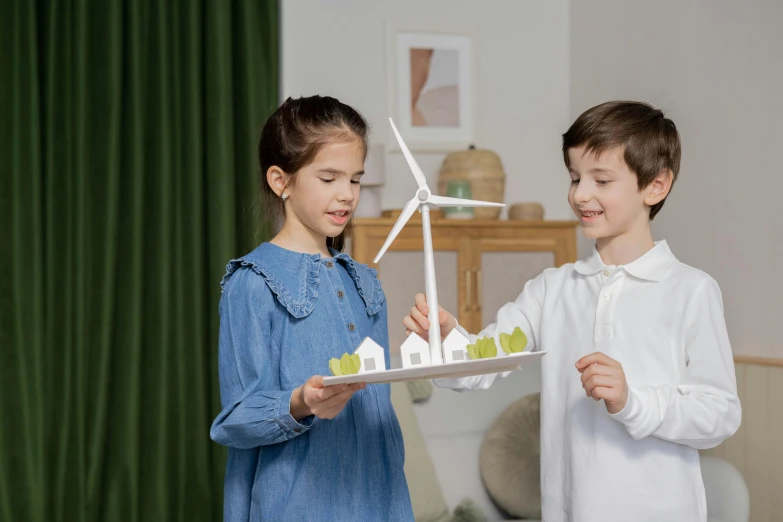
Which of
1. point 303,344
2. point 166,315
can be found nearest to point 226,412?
point 303,344

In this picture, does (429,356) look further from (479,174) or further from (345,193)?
(479,174)

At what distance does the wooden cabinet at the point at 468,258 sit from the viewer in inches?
159

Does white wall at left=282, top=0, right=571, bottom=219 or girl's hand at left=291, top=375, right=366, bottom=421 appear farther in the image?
white wall at left=282, top=0, right=571, bottom=219

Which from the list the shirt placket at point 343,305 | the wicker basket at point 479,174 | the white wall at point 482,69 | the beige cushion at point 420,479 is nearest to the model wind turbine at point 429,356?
the shirt placket at point 343,305

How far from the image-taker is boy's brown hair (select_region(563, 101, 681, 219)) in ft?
5.36

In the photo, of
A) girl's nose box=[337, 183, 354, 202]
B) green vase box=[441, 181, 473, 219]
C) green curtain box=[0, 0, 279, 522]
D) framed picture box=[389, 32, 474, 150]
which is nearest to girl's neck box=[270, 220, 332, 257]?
girl's nose box=[337, 183, 354, 202]

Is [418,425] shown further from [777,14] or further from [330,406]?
[777,14]

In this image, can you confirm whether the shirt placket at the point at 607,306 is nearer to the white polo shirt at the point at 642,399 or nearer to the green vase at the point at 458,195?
the white polo shirt at the point at 642,399

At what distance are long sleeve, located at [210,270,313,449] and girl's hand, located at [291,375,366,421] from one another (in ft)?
0.07

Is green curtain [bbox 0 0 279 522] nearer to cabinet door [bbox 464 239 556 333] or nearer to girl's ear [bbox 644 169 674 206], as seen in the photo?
cabinet door [bbox 464 239 556 333]

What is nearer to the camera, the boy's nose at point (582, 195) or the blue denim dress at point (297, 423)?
the blue denim dress at point (297, 423)

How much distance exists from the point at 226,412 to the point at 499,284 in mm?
2965

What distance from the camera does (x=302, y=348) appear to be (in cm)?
152

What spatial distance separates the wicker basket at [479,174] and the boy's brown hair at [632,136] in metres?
2.48
